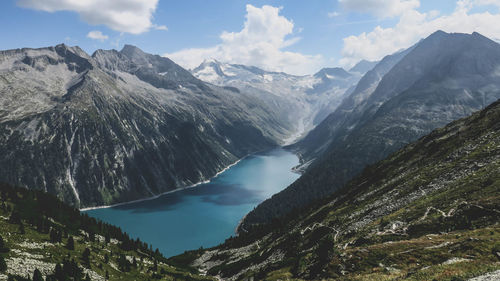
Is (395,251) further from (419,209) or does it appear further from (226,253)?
(226,253)

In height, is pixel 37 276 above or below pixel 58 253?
below

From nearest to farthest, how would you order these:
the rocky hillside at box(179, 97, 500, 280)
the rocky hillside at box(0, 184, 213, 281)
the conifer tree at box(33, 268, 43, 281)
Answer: the rocky hillside at box(179, 97, 500, 280)
the conifer tree at box(33, 268, 43, 281)
the rocky hillside at box(0, 184, 213, 281)

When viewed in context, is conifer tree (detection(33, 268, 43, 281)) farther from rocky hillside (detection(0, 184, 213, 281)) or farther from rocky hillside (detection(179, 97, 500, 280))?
rocky hillside (detection(179, 97, 500, 280))

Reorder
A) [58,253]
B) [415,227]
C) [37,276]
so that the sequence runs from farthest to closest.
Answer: [58,253] → [415,227] → [37,276]

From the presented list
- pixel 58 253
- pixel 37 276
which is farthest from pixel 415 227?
pixel 58 253

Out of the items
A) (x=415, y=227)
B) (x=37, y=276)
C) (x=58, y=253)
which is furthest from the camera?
(x=58, y=253)

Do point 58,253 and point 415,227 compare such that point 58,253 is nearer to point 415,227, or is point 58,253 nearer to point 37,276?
point 37,276

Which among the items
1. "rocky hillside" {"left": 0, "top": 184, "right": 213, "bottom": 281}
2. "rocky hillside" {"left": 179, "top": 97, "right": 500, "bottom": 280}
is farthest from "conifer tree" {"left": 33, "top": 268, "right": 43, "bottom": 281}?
"rocky hillside" {"left": 179, "top": 97, "right": 500, "bottom": 280}
